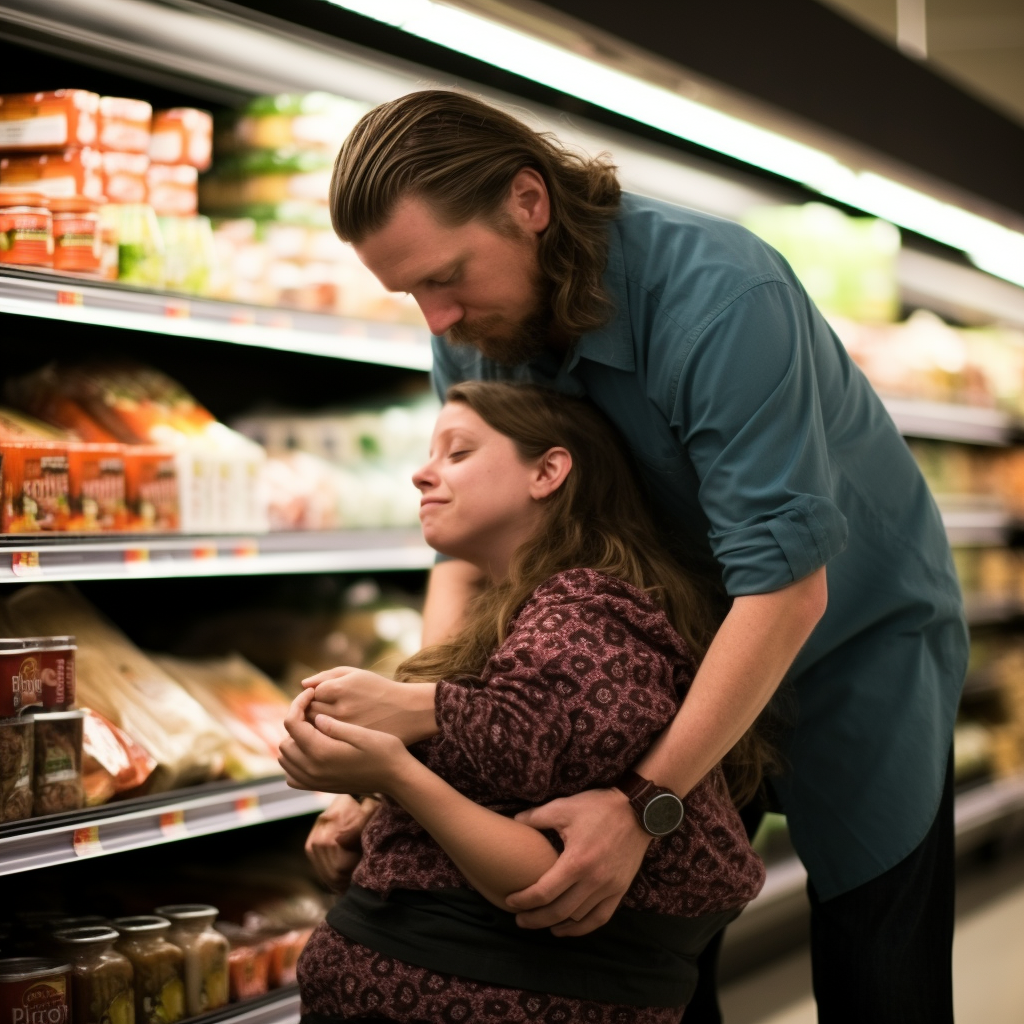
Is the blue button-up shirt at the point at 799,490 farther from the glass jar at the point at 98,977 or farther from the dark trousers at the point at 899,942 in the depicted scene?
the glass jar at the point at 98,977

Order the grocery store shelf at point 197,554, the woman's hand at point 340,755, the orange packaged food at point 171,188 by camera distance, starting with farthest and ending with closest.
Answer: the orange packaged food at point 171,188
the grocery store shelf at point 197,554
the woman's hand at point 340,755

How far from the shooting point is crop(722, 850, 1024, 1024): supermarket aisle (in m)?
3.01

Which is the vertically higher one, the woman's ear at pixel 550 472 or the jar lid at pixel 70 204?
the jar lid at pixel 70 204

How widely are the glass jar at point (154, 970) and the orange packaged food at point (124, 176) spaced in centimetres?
129

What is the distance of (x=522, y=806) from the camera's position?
1.35 m

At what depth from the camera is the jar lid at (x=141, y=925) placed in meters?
1.96

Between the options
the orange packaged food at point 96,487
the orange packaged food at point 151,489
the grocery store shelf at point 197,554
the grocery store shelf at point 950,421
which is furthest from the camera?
the grocery store shelf at point 950,421

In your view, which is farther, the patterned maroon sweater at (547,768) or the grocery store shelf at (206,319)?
the grocery store shelf at (206,319)

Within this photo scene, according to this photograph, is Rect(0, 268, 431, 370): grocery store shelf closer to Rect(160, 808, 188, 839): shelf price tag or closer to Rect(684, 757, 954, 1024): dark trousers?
Rect(160, 808, 188, 839): shelf price tag

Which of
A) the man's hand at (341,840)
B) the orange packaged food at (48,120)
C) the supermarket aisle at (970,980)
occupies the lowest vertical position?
the supermarket aisle at (970,980)

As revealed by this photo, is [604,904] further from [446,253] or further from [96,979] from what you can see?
[96,979]

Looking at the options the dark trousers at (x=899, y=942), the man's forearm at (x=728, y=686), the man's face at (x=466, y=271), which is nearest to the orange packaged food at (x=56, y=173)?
the man's face at (x=466, y=271)

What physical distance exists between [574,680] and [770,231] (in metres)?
2.78

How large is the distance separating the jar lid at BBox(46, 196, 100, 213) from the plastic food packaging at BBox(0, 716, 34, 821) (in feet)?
2.80
